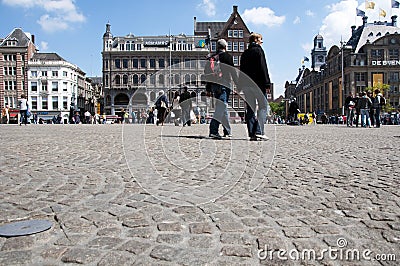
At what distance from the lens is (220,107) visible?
9094 mm

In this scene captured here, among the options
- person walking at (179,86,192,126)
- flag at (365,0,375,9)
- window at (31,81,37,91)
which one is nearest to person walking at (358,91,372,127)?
person walking at (179,86,192,126)

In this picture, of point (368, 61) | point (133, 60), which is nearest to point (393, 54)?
point (368, 61)

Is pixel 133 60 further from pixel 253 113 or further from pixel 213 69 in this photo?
pixel 253 113

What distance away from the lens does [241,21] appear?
84375 mm

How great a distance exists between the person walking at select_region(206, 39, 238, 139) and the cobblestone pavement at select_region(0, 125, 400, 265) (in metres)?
3.56

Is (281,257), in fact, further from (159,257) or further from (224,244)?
(159,257)

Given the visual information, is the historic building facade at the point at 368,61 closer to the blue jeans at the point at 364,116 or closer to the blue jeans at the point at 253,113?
Answer: the blue jeans at the point at 364,116

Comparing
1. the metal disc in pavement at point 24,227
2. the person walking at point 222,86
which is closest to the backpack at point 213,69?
the person walking at point 222,86

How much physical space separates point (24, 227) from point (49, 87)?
88950 millimetres

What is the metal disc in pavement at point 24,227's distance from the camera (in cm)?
246

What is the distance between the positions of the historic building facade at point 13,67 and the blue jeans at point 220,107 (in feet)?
269

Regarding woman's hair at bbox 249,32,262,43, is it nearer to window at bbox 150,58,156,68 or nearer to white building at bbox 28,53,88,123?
window at bbox 150,58,156,68

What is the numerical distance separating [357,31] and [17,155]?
90349mm

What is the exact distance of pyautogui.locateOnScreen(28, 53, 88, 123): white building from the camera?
83375 millimetres
